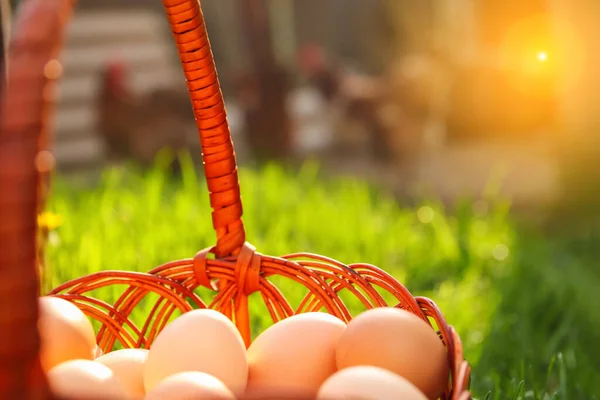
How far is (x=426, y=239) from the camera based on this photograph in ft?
8.21

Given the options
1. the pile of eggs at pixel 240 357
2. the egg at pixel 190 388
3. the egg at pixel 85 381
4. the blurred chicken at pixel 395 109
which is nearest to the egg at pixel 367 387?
the pile of eggs at pixel 240 357

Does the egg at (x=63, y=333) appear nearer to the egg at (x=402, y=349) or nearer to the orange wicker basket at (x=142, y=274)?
the orange wicker basket at (x=142, y=274)

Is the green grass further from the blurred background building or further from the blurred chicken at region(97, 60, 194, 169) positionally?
the blurred background building

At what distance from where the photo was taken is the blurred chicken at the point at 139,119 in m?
3.51

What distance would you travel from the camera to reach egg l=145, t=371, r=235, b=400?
33.7 inches

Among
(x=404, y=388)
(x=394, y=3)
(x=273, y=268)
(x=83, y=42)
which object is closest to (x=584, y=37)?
(x=273, y=268)

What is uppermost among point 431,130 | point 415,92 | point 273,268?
point 273,268

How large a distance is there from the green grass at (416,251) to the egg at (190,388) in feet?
1.91

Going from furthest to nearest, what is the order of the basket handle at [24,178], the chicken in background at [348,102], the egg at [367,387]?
the chicken in background at [348,102] → the egg at [367,387] → the basket handle at [24,178]

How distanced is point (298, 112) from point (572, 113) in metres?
2.83

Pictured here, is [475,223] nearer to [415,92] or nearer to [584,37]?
[584,37]

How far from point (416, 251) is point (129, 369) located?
148cm

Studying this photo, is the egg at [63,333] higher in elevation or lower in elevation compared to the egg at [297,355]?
higher

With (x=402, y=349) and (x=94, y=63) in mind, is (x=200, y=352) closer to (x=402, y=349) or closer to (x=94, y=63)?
(x=402, y=349)
